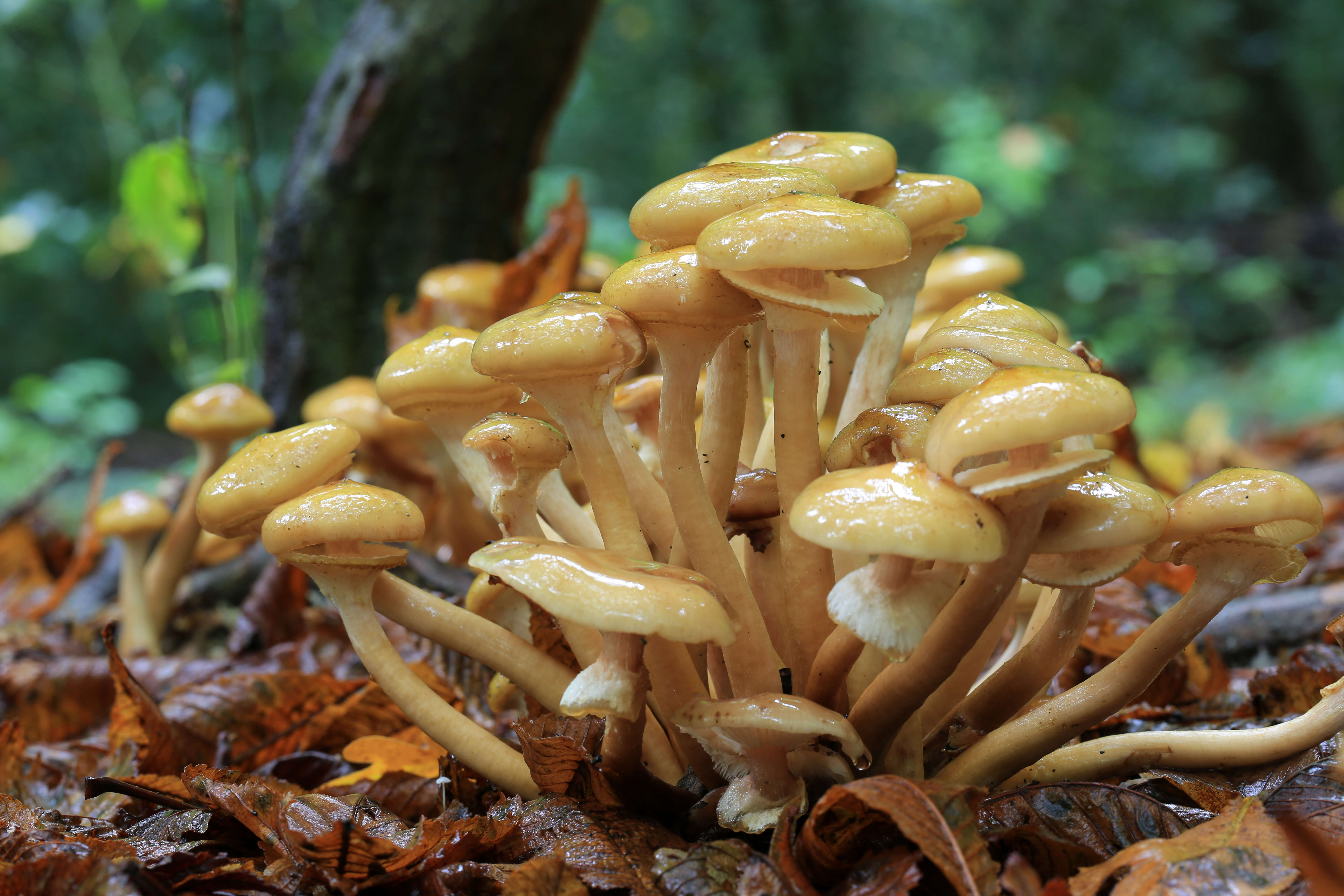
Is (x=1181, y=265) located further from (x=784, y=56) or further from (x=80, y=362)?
(x=80, y=362)

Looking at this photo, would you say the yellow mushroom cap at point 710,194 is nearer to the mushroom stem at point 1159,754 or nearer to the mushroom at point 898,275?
the mushroom at point 898,275

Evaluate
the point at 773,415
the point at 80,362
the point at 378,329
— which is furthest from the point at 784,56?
the point at 773,415

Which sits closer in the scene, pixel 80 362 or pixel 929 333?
pixel 929 333

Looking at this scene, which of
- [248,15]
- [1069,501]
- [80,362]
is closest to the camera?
[1069,501]

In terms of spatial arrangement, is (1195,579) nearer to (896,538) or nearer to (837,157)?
(896,538)

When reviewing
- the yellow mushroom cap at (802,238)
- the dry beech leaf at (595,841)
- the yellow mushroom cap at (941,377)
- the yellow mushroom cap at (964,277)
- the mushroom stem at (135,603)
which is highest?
the yellow mushroom cap at (802,238)

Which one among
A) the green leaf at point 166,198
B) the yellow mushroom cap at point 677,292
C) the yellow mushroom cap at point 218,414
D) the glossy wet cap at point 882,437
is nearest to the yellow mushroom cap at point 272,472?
the yellow mushroom cap at point 677,292

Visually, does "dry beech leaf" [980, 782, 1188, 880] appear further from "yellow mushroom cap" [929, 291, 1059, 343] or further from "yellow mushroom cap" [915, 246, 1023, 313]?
"yellow mushroom cap" [915, 246, 1023, 313]

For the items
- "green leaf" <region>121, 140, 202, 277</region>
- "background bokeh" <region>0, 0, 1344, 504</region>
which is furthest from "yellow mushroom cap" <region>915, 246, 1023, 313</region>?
"background bokeh" <region>0, 0, 1344, 504</region>
